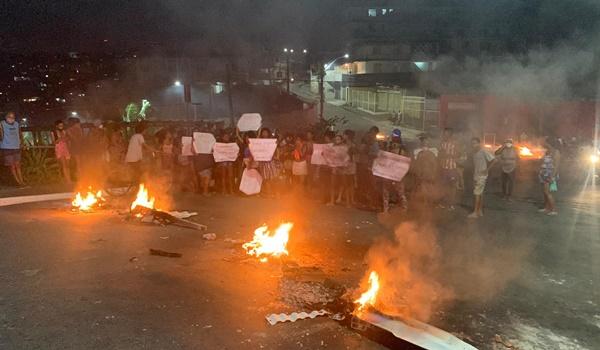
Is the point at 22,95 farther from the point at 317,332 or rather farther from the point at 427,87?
the point at 317,332

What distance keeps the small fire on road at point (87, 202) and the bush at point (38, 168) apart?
3554 millimetres

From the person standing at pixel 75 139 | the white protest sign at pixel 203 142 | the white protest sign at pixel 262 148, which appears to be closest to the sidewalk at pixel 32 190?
the person standing at pixel 75 139

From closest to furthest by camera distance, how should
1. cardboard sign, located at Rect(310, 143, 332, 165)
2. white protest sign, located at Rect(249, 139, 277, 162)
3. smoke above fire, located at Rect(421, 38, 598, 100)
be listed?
cardboard sign, located at Rect(310, 143, 332, 165) → white protest sign, located at Rect(249, 139, 277, 162) → smoke above fire, located at Rect(421, 38, 598, 100)

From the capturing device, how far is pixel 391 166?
10.6 metres

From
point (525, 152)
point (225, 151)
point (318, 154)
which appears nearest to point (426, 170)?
point (318, 154)

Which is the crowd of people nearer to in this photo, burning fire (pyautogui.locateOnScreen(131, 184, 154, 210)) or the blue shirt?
the blue shirt

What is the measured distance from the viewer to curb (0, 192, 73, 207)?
10727 mm

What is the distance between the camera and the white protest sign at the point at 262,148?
1169cm

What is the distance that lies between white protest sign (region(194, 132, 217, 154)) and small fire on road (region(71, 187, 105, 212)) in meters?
2.66

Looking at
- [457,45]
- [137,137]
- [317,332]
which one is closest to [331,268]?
[317,332]

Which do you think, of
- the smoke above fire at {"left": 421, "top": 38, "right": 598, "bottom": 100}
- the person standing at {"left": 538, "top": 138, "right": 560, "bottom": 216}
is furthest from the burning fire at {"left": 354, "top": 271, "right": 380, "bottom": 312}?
the smoke above fire at {"left": 421, "top": 38, "right": 598, "bottom": 100}

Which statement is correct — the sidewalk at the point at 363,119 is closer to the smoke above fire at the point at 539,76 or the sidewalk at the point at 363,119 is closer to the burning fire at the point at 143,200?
the smoke above fire at the point at 539,76

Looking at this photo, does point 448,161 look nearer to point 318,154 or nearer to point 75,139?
point 318,154

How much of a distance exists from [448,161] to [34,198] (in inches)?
388
